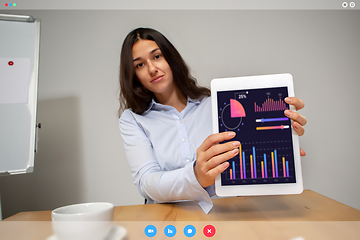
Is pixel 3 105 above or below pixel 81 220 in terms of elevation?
above

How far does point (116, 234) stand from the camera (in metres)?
0.31

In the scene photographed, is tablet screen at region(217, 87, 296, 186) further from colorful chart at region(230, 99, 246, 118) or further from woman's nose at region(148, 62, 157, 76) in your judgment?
woman's nose at region(148, 62, 157, 76)

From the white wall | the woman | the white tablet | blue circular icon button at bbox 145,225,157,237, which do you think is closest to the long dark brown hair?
the woman

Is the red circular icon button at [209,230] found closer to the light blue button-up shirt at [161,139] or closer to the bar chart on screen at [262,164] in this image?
the bar chart on screen at [262,164]

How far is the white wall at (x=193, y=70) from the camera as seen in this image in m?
0.96

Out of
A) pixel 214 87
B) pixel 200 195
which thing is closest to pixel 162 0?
pixel 214 87

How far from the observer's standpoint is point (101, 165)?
106cm

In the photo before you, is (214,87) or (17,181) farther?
(17,181)

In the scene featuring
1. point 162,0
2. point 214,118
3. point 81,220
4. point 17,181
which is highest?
point 162,0

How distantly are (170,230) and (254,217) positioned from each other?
14 cm

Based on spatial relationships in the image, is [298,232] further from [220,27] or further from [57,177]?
[57,177]

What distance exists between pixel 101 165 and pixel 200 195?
0.78 m

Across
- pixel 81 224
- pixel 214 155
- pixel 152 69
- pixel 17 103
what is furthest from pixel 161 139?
pixel 17 103

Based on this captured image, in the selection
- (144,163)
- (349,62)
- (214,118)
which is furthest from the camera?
(349,62)
